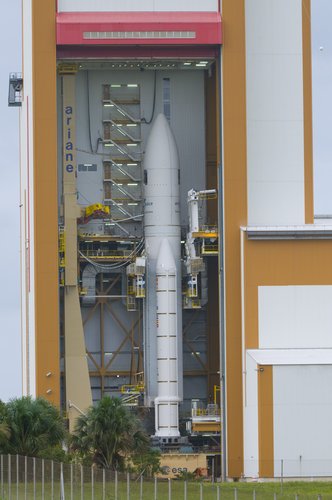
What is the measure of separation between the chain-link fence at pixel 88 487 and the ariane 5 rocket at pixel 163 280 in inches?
1006

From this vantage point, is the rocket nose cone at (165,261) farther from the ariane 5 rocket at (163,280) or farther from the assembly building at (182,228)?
the assembly building at (182,228)

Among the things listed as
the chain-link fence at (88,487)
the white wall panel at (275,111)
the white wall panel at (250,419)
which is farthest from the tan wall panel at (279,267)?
the chain-link fence at (88,487)

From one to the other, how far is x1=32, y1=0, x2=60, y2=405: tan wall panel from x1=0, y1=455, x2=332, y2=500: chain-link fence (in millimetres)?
21559

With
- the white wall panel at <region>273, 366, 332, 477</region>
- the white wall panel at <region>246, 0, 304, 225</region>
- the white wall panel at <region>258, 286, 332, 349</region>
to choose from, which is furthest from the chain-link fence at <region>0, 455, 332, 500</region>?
the white wall panel at <region>246, 0, 304, 225</region>

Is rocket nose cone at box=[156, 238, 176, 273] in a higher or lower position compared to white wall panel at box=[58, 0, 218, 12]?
lower

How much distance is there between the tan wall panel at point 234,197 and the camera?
81.4m

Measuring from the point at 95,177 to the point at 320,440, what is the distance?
1915cm

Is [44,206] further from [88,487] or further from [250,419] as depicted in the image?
[88,487]

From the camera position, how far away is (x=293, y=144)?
3359 inches

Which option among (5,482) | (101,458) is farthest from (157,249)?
(5,482)

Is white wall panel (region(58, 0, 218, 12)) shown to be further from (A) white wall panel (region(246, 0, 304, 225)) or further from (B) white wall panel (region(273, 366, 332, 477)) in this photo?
→ (B) white wall panel (region(273, 366, 332, 477))

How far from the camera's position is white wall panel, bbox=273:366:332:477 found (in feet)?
258

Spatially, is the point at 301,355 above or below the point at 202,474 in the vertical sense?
above

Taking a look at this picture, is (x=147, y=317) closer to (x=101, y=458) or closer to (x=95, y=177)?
(x=95, y=177)
